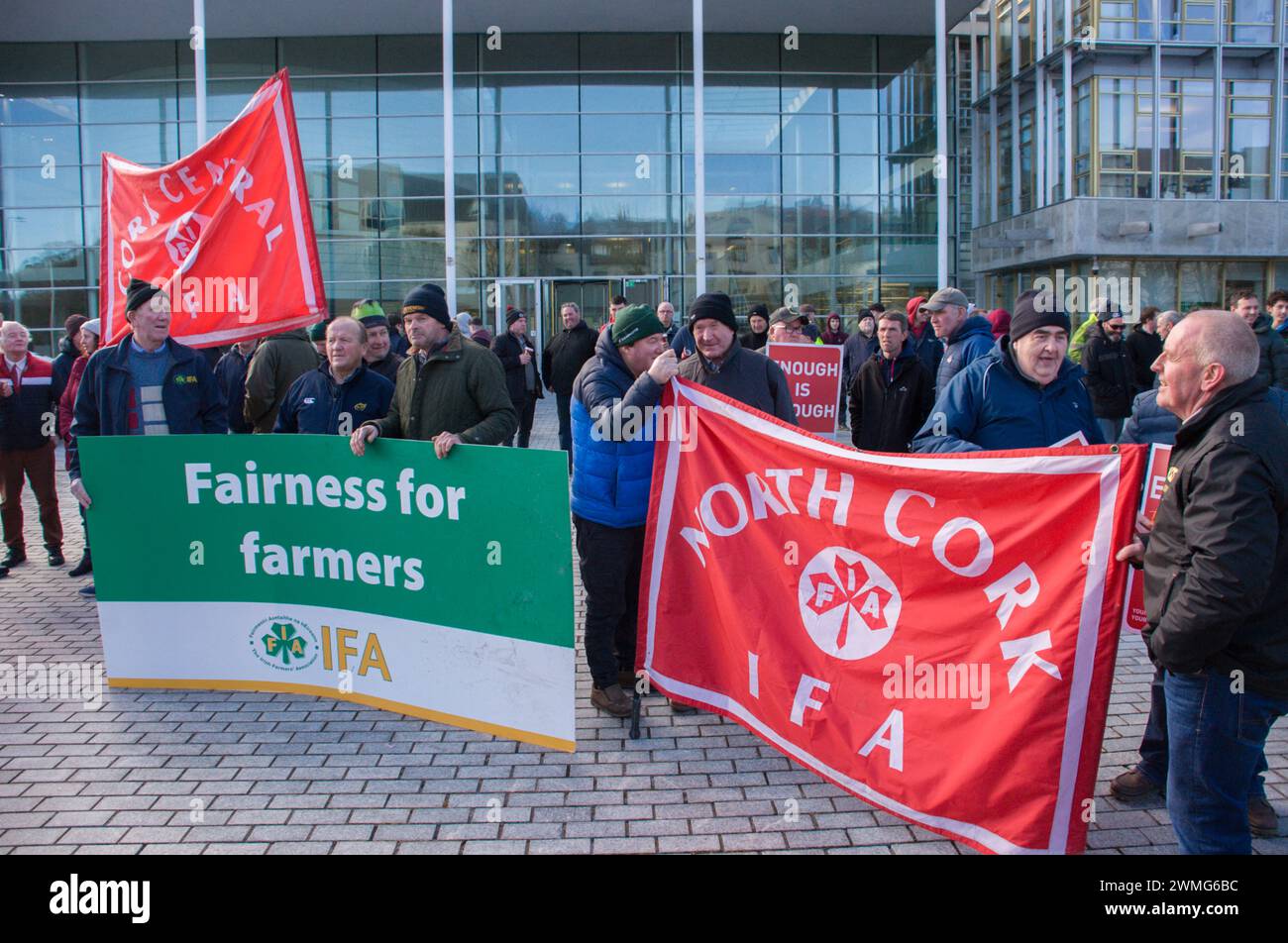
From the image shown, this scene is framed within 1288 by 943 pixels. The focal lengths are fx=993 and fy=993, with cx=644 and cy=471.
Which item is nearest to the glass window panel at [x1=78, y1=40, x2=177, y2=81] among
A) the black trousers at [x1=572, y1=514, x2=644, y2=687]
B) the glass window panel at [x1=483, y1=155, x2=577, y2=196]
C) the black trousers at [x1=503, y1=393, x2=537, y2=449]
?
the glass window panel at [x1=483, y1=155, x2=577, y2=196]

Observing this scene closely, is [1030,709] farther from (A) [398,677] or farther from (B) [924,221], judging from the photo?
(B) [924,221]

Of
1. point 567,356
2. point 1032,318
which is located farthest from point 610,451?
point 567,356

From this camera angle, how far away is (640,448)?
480 cm

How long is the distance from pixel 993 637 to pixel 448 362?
3135 mm

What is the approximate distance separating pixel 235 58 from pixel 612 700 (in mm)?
24689

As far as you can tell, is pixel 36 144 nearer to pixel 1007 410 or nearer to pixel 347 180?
pixel 347 180

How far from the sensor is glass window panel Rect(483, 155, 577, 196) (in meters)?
23.9

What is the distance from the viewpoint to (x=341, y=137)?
2417 cm

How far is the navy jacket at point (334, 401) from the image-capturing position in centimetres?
586

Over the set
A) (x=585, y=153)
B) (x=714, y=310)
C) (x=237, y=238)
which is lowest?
(x=714, y=310)

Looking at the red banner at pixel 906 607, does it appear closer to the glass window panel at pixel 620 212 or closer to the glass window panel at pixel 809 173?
the glass window panel at pixel 620 212

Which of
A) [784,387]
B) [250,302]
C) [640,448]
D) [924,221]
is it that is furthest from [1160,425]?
[924,221]

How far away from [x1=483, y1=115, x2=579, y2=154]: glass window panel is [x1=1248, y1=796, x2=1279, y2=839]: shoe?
73.5 ft
